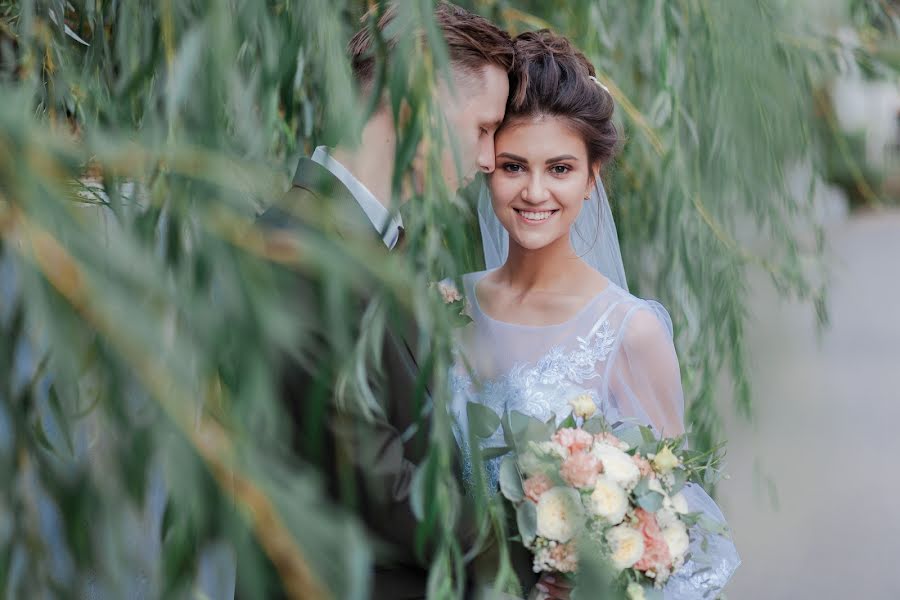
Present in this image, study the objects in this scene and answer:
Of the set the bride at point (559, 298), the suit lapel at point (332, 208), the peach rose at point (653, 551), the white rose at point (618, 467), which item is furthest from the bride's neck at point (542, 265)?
the suit lapel at point (332, 208)

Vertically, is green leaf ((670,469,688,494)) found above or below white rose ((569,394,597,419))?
below

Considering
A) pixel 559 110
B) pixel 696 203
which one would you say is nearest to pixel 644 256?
pixel 696 203

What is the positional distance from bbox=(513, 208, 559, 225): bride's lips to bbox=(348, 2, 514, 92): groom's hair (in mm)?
265

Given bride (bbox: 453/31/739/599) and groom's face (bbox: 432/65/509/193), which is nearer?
groom's face (bbox: 432/65/509/193)

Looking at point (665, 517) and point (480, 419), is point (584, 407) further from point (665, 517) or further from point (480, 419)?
point (480, 419)

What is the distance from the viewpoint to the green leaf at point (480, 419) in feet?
3.56

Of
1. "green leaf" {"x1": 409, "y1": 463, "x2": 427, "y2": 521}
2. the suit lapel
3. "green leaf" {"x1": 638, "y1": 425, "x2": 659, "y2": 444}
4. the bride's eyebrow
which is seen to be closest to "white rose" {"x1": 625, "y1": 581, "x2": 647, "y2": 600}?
"green leaf" {"x1": 638, "y1": 425, "x2": 659, "y2": 444}

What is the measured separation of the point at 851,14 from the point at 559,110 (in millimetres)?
1634

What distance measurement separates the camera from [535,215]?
1.90 m

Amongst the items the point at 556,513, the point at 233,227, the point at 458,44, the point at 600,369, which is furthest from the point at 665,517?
the point at 233,227

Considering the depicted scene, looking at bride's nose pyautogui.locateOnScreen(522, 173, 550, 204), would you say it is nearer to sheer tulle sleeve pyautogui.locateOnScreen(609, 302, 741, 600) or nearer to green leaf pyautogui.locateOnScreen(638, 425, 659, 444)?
sheer tulle sleeve pyautogui.locateOnScreen(609, 302, 741, 600)

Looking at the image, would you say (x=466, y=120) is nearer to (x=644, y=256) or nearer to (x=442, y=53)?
(x=442, y=53)

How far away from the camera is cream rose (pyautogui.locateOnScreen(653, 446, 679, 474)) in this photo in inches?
65.7

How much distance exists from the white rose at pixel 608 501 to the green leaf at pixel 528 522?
0.30ft
